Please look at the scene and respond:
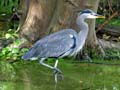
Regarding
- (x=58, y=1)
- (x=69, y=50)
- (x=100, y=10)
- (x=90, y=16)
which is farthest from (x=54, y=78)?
(x=100, y=10)

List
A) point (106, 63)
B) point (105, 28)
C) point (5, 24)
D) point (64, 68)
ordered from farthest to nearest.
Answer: point (5, 24) → point (105, 28) → point (106, 63) → point (64, 68)

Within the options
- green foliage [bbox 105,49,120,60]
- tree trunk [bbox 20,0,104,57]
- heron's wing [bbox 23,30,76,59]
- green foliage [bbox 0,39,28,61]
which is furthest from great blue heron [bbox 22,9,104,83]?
green foliage [bbox 105,49,120,60]

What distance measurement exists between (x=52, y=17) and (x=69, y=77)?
8.20 ft

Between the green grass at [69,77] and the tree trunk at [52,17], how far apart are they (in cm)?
81

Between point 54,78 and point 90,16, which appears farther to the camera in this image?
point 90,16

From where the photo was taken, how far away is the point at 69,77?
7887mm

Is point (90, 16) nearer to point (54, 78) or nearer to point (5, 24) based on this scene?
point (54, 78)

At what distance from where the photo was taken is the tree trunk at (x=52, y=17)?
9531mm

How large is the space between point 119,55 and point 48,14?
1844mm

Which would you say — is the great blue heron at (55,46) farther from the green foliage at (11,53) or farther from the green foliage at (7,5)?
the green foliage at (7,5)

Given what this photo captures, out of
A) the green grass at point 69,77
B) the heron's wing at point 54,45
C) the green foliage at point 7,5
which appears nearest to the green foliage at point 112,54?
the green grass at point 69,77

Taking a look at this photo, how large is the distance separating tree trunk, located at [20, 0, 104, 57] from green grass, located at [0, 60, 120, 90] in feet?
2.66

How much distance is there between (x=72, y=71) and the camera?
8430mm

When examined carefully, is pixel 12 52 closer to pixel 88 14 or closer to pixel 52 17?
pixel 52 17
